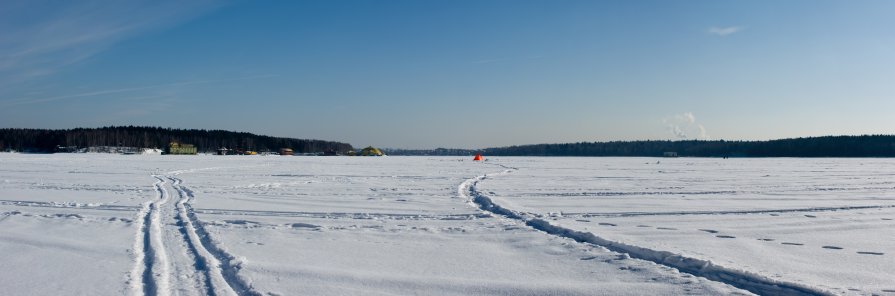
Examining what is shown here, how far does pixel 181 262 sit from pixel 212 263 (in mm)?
247

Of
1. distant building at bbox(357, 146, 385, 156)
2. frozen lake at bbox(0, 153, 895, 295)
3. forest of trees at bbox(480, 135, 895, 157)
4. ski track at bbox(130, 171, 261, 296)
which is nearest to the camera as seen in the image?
→ ski track at bbox(130, 171, 261, 296)

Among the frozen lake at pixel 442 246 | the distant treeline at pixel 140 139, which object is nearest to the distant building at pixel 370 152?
the distant treeline at pixel 140 139

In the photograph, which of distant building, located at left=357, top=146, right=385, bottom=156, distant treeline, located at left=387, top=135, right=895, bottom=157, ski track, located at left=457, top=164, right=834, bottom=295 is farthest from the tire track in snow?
distant treeline, located at left=387, top=135, right=895, bottom=157

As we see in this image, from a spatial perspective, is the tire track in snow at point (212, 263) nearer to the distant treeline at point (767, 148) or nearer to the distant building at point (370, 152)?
the distant building at point (370, 152)

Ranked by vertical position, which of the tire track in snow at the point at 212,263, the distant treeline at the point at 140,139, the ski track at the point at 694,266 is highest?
the distant treeline at the point at 140,139

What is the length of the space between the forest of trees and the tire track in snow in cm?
9389

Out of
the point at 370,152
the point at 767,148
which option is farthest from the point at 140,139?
the point at 767,148

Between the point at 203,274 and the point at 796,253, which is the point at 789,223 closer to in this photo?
the point at 796,253

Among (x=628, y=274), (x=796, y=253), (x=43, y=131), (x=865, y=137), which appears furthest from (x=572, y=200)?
(x=43, y=131)

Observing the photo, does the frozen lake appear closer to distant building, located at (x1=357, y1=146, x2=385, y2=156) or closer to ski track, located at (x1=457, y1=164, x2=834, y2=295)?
ski track, located at (x1=457, y1=164, x2=834, y2=295)

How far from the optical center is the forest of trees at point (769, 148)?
A: 8731cm

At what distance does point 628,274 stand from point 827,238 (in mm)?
3310

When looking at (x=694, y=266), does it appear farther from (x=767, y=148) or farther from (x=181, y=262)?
(x=767, y=148)

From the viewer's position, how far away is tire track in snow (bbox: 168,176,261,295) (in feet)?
12.9
